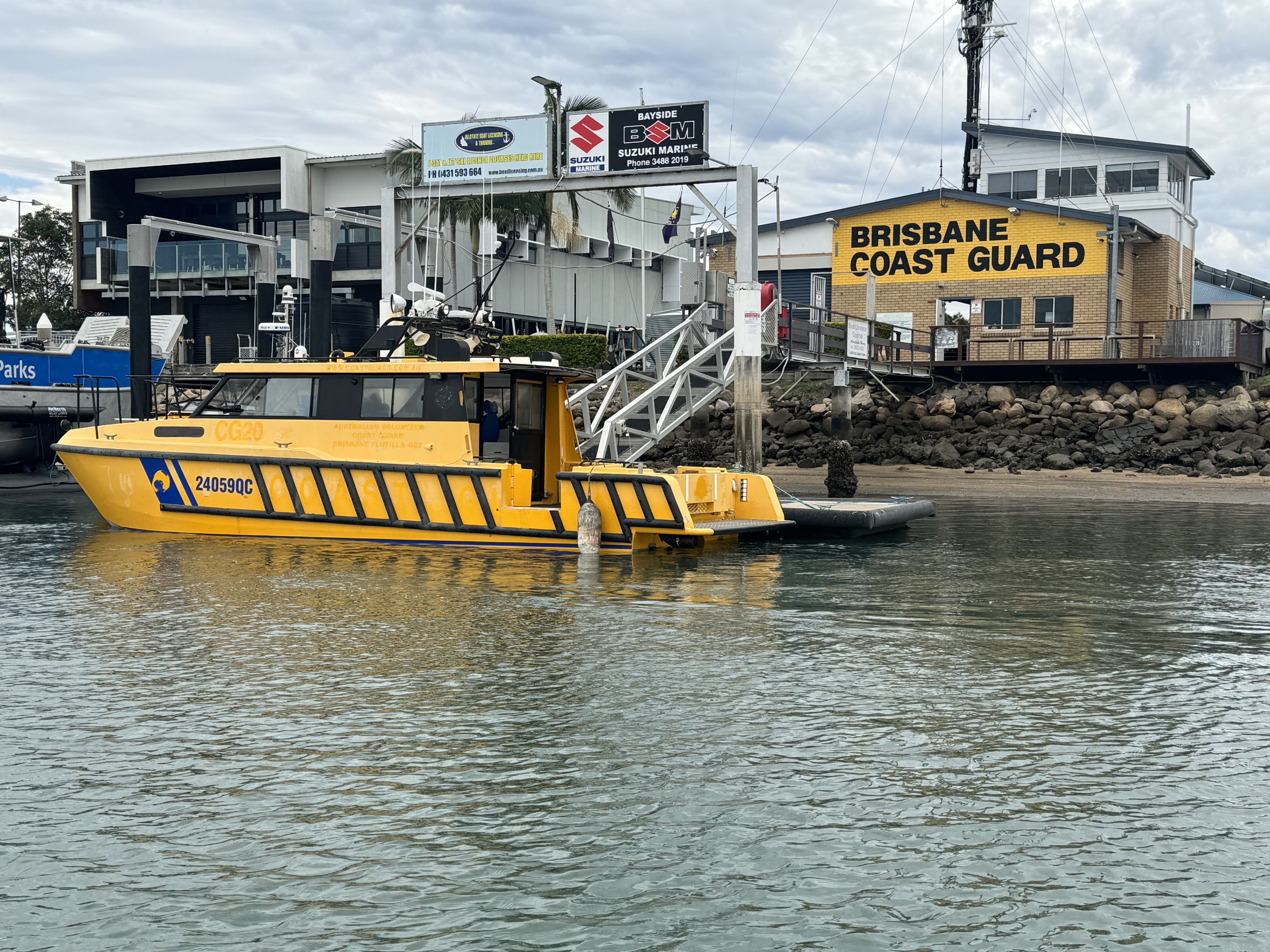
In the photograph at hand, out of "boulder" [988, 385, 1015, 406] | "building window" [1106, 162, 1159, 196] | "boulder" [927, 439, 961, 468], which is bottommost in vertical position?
"boulder" [927, 439, 961, 468]

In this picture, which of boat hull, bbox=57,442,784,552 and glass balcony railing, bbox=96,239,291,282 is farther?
glass balcony railing, bbox=96,239,291,282

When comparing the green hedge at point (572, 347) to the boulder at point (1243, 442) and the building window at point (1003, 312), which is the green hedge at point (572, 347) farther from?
the boulder at point (1243, 442)

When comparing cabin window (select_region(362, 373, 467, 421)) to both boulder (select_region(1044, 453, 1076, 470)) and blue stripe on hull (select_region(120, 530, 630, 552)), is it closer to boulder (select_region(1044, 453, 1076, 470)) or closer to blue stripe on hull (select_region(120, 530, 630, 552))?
blue stripe on hull (select_region(120, 530, 630, 552))

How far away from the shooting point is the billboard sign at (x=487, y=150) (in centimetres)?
2191

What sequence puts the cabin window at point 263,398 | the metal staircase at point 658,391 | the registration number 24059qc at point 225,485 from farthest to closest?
the metal staircase at point 658,391, the registration number 24059qc at point 225,485, the cabin window at point 263,398

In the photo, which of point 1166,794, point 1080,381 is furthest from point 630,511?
point 1080,381

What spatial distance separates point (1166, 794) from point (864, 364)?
22455 millimetres

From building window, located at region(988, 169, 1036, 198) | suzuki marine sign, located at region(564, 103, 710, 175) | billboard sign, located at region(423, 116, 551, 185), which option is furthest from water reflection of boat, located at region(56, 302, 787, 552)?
building window, located at region(988, 169, 1036, 198)

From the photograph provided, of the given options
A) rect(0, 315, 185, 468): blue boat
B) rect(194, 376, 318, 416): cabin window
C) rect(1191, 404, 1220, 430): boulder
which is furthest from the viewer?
rect(1191, 404, 1220, 430): boulder

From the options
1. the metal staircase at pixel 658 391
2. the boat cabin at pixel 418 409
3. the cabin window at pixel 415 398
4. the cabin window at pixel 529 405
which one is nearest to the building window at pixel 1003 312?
the metal staircase at pixel 658 391

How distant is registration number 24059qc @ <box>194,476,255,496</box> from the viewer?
16234mm

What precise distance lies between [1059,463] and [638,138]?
12.5 meters

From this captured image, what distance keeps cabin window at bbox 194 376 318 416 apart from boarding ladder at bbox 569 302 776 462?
3765 mm

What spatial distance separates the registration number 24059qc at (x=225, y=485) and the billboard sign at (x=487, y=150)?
8233 millimetres
